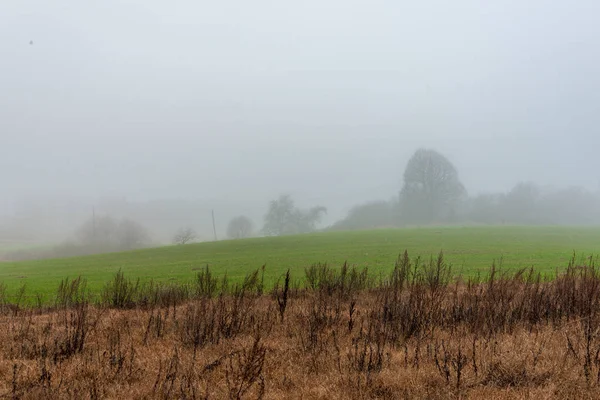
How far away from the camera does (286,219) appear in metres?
107

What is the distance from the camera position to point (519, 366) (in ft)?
18.0

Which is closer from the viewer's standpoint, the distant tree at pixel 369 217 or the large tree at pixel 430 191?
the large tree at pixel 430 191

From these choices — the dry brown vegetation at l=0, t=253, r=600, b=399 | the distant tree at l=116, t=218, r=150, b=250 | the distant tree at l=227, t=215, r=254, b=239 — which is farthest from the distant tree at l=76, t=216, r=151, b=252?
the dry brown vegetation at l=0, t=253, r=600, b=399

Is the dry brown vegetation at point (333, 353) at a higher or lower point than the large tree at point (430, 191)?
lower

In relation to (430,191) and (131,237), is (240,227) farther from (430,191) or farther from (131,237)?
(430,191)

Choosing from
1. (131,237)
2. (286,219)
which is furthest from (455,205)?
(131,237)

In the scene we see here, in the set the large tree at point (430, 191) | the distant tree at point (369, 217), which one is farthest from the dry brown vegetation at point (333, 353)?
the distant tree at point (369, 217)

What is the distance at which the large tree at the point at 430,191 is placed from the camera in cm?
8719

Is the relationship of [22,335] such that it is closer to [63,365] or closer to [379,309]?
[63,365]

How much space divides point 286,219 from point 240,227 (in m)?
14.6

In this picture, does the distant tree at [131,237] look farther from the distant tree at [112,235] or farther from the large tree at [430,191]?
the large tree at [430,191]

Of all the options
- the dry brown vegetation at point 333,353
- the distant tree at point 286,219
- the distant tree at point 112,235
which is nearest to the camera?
the dry brown vegetation at point 333,353

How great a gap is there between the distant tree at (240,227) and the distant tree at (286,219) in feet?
21.5

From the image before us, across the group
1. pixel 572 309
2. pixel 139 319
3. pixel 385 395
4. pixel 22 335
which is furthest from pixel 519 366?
pixel 22 335
